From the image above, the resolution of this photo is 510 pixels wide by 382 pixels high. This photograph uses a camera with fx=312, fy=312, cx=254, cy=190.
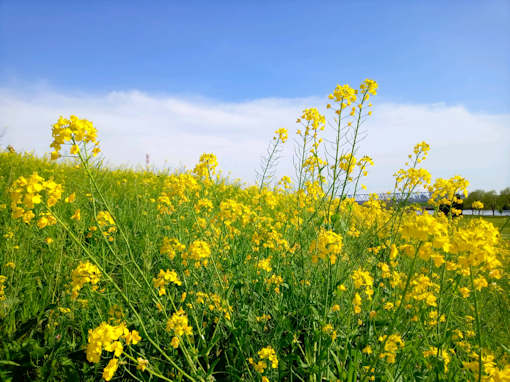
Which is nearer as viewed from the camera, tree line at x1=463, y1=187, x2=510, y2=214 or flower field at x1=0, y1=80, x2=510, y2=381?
flower field at x1=0, y1=80, x2=510, y2=381

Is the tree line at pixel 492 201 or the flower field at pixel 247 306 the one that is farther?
the tree line at pixel 492 201

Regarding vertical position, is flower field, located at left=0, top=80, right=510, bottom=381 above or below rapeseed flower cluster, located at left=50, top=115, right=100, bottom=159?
below

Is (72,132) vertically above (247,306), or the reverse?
(72,132)

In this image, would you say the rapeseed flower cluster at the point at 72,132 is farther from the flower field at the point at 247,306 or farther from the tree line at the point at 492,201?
the tree line at the point at 492,201

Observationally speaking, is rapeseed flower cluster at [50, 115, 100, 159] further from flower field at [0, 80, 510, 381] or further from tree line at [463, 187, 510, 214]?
tree line at [463, 187, 510, 214]

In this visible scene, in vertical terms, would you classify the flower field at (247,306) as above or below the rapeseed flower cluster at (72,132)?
below

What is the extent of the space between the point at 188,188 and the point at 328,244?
5.85 ft

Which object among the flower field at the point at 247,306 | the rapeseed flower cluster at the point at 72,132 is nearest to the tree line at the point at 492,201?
the flower field at the point at 247,306

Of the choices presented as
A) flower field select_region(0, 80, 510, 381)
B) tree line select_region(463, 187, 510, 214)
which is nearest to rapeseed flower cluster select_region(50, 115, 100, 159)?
flower field select_region(0, 80, 510, 381)

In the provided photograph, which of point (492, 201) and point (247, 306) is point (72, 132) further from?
point (492, 201)

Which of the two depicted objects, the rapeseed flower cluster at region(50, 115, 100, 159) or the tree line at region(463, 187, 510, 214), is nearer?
the rapeseed flower cluster at region(50, 115, 100, 159)

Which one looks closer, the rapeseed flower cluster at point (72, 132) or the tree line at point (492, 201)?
the rapeseed flower cluster at point (72, 132)

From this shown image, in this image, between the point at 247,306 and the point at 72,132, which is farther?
the point at 247,306

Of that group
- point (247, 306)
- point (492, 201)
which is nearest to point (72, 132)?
point (247, 306)
